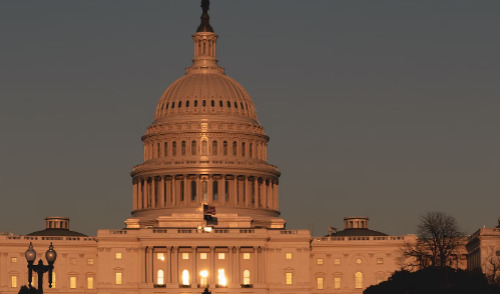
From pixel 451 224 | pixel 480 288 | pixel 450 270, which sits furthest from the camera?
pixel 451 224

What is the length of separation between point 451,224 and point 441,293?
23.9m

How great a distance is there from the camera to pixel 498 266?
7717 inches

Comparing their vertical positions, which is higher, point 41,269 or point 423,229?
point 423,229

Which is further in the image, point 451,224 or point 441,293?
point 451,224

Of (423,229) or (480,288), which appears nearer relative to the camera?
(480,288)

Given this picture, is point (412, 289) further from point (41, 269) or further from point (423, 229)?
point (41, 269)

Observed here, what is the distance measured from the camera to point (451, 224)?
7692 inches

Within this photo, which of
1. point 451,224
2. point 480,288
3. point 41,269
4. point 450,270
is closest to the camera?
point 41,269

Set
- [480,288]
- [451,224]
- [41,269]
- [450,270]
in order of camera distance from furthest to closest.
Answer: [451,224] → [450,270] → [480,288] → [41,269]

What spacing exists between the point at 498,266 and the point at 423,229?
10.6 metres

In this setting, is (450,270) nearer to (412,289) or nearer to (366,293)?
(412,289)

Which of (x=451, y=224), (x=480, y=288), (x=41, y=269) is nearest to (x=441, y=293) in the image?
(x=480, y=288)

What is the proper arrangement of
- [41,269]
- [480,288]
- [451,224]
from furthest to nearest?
[451,224] < [480,288] < [41,269]

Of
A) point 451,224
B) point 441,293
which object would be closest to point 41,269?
point 441,293
